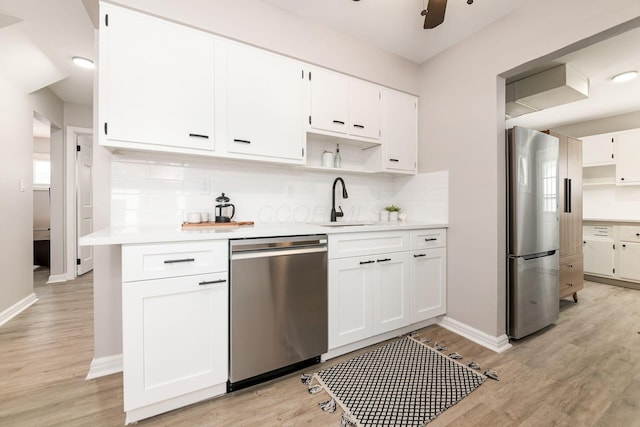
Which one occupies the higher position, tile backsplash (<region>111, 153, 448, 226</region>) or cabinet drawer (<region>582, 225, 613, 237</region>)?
tile backsplash (<region>111, 153, 448, 226</region>)

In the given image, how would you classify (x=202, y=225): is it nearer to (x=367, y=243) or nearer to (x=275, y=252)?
(x=275, y=252)

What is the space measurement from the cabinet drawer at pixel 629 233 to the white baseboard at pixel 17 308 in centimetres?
742

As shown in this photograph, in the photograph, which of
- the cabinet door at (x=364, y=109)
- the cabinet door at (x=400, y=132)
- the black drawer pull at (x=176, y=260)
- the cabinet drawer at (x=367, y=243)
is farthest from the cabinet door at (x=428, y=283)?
the black drawer pull at (x=176, y=260)

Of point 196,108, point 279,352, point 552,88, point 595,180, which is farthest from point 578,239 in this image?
point 196,108

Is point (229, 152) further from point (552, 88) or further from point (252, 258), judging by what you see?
point (552, 88)

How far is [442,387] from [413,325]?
2.59 feet

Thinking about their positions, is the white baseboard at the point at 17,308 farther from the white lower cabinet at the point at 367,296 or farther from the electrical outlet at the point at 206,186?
the white lower cabinet at the point at 367,296

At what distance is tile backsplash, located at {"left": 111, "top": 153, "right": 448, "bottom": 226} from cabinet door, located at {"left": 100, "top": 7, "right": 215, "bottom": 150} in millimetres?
319

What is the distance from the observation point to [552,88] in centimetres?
265

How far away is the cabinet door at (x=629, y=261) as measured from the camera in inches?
143

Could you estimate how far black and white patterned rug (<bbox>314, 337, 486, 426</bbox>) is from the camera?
1.47 m

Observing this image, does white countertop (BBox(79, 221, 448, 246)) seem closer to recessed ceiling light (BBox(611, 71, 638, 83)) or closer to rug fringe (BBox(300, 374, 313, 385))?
rug fringe (BBox(300, 374, 313, 385))

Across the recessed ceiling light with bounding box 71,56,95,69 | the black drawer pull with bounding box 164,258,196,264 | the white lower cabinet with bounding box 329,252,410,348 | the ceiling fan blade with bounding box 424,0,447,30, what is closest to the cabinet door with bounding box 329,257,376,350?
the white lower cabinet with bounding box 329,252,410,348

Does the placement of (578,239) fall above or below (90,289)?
above
